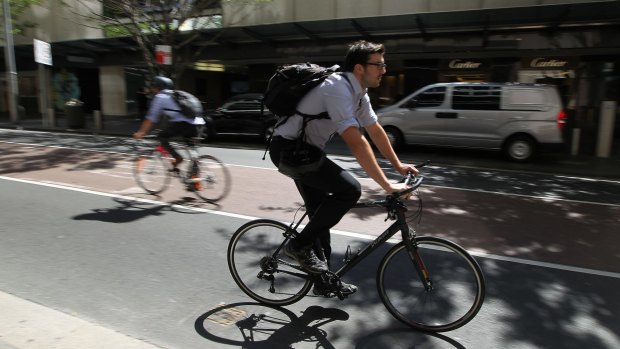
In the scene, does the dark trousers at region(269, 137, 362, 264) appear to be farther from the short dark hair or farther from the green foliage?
the green foliage

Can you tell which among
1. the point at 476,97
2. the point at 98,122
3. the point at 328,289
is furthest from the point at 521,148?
the point at 98,122

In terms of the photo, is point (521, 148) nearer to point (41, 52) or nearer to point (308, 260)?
point (308, 260)

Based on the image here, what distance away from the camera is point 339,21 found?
1736 centimetres

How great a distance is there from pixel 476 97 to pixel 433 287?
9451mm

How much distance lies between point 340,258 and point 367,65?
2052 millimetres

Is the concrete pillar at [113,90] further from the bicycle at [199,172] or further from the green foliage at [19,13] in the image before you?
the bicycle at [199,172]

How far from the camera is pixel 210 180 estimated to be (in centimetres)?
699

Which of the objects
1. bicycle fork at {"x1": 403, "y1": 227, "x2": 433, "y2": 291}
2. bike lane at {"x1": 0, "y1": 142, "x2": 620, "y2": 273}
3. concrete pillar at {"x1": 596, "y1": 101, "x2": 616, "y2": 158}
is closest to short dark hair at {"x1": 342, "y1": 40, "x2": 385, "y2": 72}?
bicycle fork at {"x1": 403, "y1": 227, "x2": 433, "y2": 291}

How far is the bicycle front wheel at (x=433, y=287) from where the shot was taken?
3182mm

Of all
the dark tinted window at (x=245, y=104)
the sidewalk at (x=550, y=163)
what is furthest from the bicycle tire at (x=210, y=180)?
the dark tinted window at (x=245, y=104)

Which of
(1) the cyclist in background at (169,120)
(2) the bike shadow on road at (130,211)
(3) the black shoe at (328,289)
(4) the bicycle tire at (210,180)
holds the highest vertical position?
(1) the cyclist in background at (169,120)

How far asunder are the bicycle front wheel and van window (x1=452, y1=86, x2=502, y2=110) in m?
9.23

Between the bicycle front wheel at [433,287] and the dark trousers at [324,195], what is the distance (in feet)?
1.51

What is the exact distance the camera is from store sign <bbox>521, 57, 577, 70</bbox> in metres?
16.5
